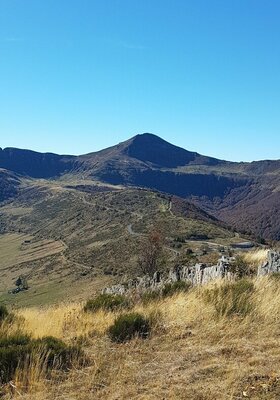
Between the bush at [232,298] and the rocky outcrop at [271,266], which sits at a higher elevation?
the rocky outcrop at [271,266]

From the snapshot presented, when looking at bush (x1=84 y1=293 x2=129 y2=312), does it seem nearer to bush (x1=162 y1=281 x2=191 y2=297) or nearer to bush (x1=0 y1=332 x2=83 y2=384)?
bush (x1=162 y1=281 x2=191 y2=297)

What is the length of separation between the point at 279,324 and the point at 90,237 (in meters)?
152

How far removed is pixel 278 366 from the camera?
22.1 feet

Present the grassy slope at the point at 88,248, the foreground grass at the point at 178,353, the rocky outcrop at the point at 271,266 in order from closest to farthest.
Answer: the foreground grass at the point at 178,353 → the rocky outcrop at the point at 271,266 → the grassy slope at the point at 88,248

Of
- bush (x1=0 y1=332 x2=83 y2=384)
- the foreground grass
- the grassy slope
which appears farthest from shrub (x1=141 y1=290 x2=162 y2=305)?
the grassy slope

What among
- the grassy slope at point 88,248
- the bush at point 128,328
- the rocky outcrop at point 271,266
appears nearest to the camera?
the bush at point 128,328

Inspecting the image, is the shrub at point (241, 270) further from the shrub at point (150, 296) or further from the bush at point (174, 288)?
the shrub at point (150, 296)

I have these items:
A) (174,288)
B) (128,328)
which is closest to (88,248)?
(174,288)

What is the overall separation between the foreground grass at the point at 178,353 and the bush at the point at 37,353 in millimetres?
316

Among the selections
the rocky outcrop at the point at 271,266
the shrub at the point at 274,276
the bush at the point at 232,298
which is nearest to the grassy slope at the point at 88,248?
the rocky outcrop at the point at 271,266

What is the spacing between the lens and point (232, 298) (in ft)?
35.0

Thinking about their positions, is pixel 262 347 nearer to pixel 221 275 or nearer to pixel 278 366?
pixel 278 366

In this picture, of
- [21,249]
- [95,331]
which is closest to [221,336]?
[95,331]

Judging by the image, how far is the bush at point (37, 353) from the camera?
7.58m
